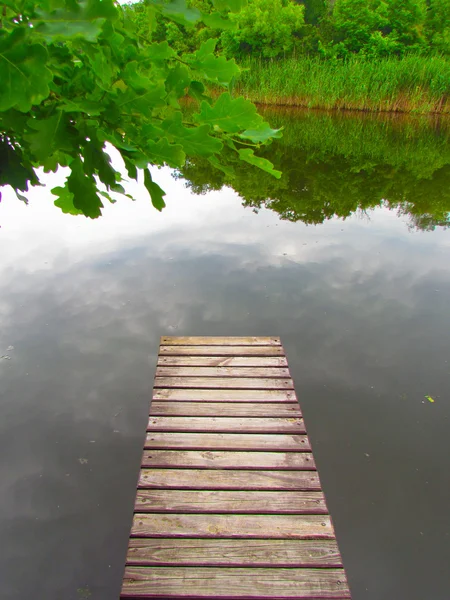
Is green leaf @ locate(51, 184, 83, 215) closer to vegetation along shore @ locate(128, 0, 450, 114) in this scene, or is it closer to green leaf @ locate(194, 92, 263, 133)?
green leaf @ locate(194, 92, 263, 133)

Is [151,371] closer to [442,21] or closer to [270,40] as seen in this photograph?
[270,40]

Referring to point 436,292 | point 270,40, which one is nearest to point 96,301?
point 436,292

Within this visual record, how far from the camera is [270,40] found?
2164 cm

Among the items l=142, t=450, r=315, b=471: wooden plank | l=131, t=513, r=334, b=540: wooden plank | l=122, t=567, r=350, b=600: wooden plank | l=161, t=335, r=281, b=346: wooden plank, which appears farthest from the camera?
l=161, t=335, r=281, b=346: wooden plank

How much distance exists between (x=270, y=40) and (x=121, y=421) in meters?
23.4

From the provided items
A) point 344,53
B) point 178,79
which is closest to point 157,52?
point 178,79

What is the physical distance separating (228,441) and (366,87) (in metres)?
15.9

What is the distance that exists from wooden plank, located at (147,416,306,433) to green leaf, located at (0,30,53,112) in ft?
7.30

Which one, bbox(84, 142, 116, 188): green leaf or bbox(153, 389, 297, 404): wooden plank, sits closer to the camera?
bbox(84, 142, 116, 188): green leaf

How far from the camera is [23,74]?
2.05 feet

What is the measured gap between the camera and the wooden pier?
5.89 feet

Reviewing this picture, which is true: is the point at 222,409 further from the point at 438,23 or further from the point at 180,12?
the point at 438,23

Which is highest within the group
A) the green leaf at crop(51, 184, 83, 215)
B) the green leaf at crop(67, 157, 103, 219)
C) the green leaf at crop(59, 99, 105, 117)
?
the green leaf at crop(59, 99, 105, 117)

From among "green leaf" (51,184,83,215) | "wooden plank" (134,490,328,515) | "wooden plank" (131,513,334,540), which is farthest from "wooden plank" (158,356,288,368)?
"green leaf" (51,184,83,215)
